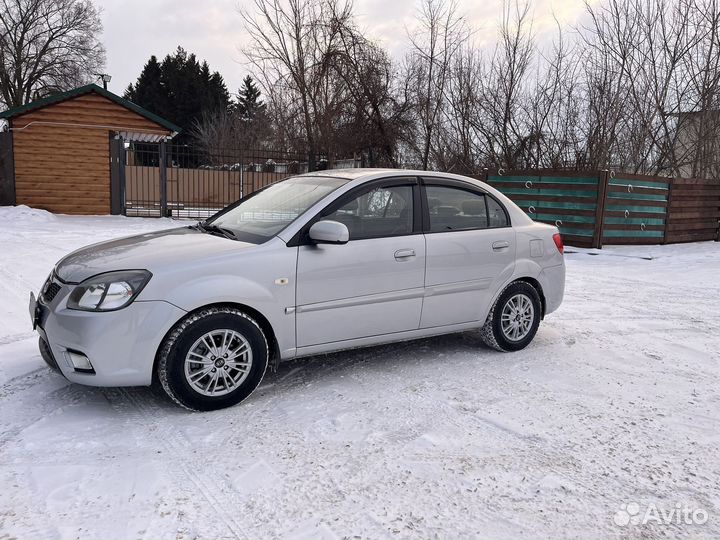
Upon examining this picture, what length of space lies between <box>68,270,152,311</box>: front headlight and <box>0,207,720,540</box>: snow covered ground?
2.36ft

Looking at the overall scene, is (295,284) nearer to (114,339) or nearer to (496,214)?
(114,339)

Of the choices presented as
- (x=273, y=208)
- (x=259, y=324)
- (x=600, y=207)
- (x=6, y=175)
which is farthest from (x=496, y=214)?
(x=6, y=175)

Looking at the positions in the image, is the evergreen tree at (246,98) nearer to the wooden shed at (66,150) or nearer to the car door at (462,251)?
the wooden shed at (66,150)

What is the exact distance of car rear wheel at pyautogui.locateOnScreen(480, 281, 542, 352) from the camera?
5074 millimetres

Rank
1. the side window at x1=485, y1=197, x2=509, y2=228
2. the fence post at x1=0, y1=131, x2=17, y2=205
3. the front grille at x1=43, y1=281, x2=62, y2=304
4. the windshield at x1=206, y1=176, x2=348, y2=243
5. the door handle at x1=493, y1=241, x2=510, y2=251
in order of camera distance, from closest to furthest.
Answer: the front grille at x1=43, y1=281, x2=62, y2=304
the windshield at x1=206, y1=176, x2=348, y2=243
the door handle at x1=493, y1=241, x2=510, y2=251
the side window at x1=485, y1=197, x2=509, y2=228
the fence post at x1=0, y1=131, x2=17, y2=205

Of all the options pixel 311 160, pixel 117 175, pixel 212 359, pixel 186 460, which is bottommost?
pixel 186 460

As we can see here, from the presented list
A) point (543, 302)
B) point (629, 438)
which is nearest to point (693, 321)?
point (543, 302)

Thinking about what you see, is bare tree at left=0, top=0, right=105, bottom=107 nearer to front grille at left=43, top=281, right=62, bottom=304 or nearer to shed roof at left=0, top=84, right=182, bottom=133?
shed roof at left=0, top=84, right=182, bottom=133

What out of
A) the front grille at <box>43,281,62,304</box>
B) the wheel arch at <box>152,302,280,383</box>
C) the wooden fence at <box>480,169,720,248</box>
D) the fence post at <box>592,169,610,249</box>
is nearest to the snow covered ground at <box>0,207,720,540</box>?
the wheel arch at <box>152,302,280,383</box>

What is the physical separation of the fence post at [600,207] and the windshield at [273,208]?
946 centimetres

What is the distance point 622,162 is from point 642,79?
91.0 inches

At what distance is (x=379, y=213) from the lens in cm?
446

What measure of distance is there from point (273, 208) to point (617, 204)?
10575 millimetres

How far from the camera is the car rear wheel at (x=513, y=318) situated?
5.07 meters
